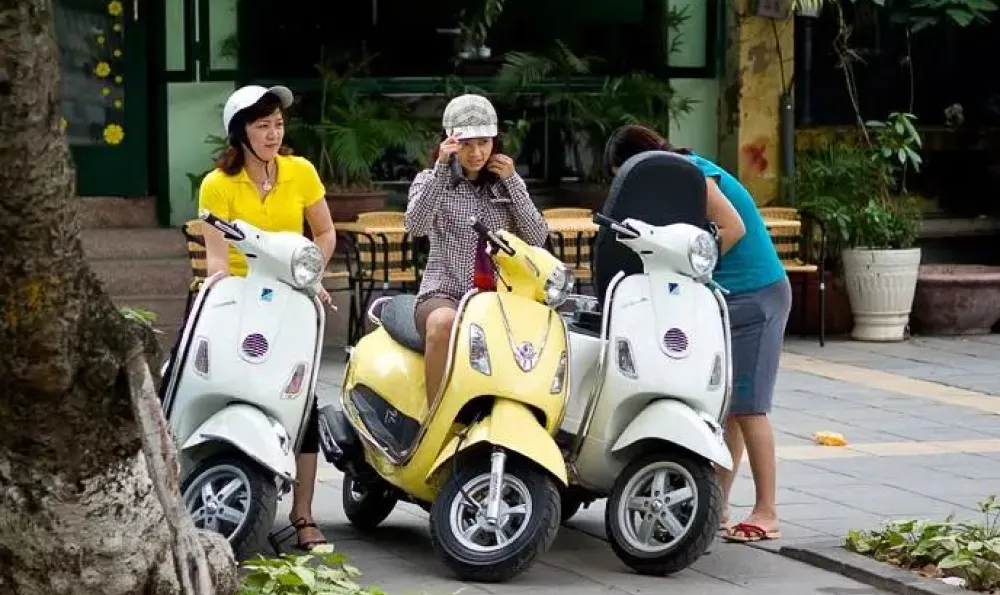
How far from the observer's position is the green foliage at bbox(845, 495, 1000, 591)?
7.31 metres

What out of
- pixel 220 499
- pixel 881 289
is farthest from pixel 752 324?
pixel 881 289

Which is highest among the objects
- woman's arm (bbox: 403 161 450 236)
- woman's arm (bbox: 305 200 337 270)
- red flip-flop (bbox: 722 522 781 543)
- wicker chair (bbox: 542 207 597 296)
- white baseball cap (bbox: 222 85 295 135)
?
white baseball cap (bbox: 222 85 295 135)

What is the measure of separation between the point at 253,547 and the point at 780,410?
5236 millimetres

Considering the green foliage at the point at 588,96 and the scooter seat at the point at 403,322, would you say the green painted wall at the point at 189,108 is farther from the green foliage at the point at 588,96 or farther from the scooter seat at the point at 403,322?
the scooter seat at the point at 403,322

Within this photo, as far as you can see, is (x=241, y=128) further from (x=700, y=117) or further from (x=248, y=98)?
(x=700, y=117)

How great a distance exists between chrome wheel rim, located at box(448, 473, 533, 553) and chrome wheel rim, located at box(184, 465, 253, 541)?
2.43 feet

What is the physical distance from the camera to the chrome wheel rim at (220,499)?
7203 mm

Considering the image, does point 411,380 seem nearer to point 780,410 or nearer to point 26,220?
point 26,220

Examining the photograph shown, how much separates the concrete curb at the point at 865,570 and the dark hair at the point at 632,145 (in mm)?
1597

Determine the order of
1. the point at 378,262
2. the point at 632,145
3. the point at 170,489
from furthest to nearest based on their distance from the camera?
the point at 378,262 < the point at 632,145 < the point at 170,489

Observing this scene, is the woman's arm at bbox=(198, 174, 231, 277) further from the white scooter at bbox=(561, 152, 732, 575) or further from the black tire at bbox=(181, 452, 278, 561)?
the white scooter at bbox=(561, 152, 732, 575)

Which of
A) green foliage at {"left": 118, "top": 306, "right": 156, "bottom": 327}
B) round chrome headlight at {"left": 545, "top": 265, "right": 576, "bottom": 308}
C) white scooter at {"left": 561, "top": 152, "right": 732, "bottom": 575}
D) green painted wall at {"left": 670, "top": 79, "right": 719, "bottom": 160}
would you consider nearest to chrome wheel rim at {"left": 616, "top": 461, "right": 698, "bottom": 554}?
white scooter at {"left": 561, "top": 152, "right": 732, "bottom": 575}

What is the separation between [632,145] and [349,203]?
21.0 ft

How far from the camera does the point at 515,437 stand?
283 inches
